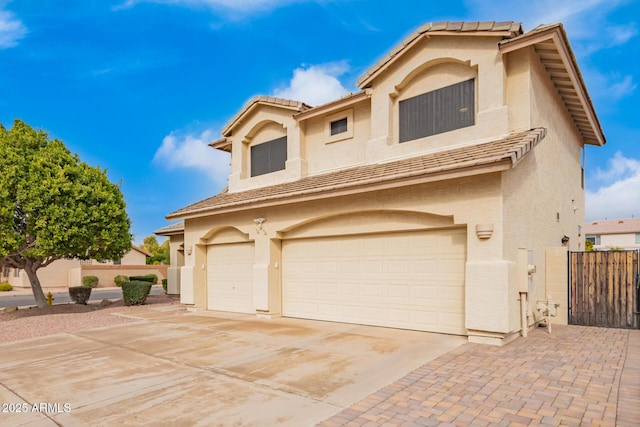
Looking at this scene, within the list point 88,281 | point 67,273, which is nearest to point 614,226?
point 88,281

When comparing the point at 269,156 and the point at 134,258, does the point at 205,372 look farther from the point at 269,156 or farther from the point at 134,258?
the point at 134,258

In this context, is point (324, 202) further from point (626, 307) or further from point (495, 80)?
point (626, 307)

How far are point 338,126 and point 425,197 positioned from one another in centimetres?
536

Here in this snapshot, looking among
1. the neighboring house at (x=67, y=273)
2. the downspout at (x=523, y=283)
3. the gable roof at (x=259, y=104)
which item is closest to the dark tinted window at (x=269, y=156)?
the gable roof at (x=259, y=104)

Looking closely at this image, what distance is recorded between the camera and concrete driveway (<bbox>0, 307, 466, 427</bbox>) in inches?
186

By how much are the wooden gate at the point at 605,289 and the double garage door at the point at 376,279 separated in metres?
3.93

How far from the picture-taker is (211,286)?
15055mm

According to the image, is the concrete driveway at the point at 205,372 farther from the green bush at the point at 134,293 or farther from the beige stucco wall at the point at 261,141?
the green bush at the point at 134,293

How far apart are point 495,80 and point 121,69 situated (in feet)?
49.1

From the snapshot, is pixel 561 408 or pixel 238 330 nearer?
pixel 561 408

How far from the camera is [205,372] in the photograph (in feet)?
20.9

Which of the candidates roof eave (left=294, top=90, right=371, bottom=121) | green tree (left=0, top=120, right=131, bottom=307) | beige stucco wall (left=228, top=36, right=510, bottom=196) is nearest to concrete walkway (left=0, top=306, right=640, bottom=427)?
beige stucco wall (left=228, top=36, right=510, bottom=196)

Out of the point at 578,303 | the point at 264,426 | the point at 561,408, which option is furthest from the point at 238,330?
the point at 578,303

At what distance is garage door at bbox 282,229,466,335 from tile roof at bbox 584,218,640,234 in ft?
154
